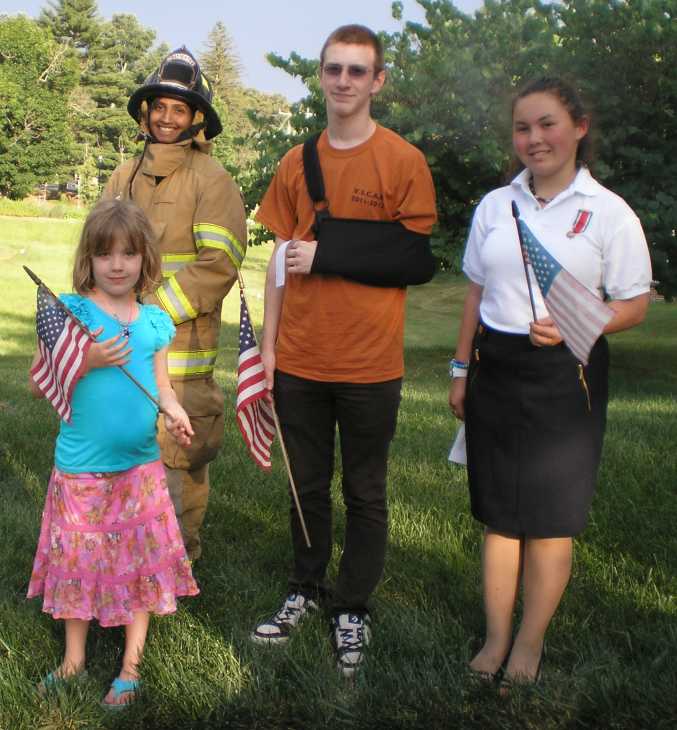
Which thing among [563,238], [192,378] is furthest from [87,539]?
[563,238]

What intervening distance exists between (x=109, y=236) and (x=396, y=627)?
182 cm

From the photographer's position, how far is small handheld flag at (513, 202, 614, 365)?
3123 millimetres

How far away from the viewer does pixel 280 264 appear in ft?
12.5

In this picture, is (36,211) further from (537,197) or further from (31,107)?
(537,197)

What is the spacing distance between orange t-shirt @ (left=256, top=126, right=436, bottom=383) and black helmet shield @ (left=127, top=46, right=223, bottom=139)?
0.73 metres

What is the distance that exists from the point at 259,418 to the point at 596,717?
1.67 metres

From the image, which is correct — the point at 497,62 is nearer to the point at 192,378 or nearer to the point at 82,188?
the point at 192,378

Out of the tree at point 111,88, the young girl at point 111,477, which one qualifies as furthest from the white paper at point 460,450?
the tree at point 111,88

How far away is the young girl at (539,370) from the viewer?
3.27 metres

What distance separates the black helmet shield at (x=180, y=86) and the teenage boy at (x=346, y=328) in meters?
0.69

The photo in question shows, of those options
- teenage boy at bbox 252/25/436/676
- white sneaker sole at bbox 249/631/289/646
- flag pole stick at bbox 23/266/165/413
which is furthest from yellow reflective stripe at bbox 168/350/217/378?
white sneaker sole at bbox 249/631/289/646

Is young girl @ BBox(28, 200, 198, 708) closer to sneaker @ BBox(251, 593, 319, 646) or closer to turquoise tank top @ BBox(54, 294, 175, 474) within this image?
turquoise tank top @ BBox(54, 294, 175, 474)

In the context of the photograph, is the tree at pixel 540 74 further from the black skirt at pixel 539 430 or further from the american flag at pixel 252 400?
the black skirt at pixel 539 430

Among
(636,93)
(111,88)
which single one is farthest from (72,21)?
(636,93)
